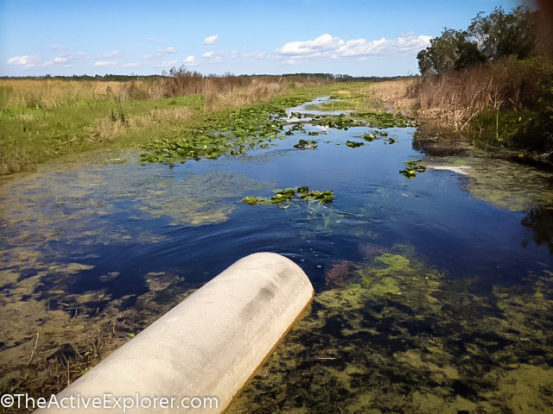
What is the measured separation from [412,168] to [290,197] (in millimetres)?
3586

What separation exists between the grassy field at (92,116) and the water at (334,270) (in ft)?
8.74

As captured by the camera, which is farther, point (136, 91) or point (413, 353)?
point (136, 91)

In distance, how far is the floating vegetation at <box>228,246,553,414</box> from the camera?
2.69 m

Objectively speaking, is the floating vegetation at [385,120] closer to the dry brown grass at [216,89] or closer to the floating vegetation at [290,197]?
the dry brown grass at [216,89]

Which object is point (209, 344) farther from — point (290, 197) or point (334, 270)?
point (290, 197)

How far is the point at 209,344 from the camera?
2457mm

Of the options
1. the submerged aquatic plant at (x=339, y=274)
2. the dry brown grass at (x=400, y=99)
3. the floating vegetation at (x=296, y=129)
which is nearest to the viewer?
the submerged aquatic plant at (x=339, y=274)

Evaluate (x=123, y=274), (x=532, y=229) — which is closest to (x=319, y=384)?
(x=123, y=274)

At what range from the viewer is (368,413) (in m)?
2.60

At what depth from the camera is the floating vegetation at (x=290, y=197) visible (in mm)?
6888

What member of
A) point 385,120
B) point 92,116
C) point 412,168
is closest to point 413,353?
point 412,168

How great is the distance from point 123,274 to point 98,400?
274cm

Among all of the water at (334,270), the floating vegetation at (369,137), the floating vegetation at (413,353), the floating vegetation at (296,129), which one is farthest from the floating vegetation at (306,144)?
the floating vegetation at (413,353)

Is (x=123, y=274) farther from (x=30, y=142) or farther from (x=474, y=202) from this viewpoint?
(x=30, y=142)
